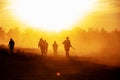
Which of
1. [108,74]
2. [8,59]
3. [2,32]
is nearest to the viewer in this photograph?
[108,74]

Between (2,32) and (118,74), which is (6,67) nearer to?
(118,74)

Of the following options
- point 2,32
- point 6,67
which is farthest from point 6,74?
point 2,32

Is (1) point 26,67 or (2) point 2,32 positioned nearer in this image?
(1) point 26,67

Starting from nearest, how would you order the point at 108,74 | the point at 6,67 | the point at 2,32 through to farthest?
the point at 108,74 → the point at 6,67 → the point at 2,32

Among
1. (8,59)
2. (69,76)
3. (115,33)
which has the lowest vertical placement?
(69,76)

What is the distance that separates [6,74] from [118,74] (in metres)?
9.35

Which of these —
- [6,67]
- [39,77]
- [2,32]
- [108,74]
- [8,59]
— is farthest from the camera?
[2,32]

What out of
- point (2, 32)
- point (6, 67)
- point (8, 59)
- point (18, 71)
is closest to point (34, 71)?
point (18, 71)

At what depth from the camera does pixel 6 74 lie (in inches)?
1196

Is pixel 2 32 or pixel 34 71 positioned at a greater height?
pixel 2 32

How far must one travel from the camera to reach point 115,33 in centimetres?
19888

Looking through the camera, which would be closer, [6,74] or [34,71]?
[6,74]

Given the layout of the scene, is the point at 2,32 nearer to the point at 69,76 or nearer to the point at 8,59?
the point at 8,59

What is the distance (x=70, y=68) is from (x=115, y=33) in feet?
544
